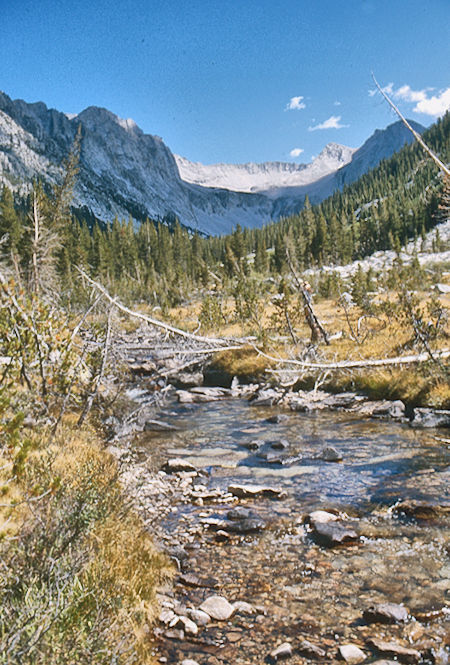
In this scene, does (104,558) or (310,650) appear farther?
(104,558)

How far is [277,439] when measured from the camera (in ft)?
37.1

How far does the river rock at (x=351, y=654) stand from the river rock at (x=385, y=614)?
0.47 metres

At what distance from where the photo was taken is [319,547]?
18.8 feet

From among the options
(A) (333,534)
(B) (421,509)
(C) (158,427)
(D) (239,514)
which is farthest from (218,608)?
(C) (158,427)

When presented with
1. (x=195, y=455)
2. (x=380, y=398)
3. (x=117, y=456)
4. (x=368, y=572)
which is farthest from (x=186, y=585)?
(x=380, y=398)

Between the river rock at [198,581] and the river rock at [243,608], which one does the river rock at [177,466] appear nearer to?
the river rock at [198,581]

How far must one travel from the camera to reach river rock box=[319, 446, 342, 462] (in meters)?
9.33

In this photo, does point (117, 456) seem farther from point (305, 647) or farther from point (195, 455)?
point (305, 647)

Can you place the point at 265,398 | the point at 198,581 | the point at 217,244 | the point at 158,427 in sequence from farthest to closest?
the point at 217,244, the point at 265,398, the point at 158,427, the point at 198,581

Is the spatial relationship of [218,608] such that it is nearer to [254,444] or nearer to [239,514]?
[239,514]

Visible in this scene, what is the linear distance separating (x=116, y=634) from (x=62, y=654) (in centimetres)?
98

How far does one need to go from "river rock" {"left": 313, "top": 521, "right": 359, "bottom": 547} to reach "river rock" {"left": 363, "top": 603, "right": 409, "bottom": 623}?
142 cm

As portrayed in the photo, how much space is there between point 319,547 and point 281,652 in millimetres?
2081

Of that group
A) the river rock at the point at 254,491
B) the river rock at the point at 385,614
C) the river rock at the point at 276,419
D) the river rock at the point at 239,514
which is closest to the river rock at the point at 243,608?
the river rock at the point at 385,614
